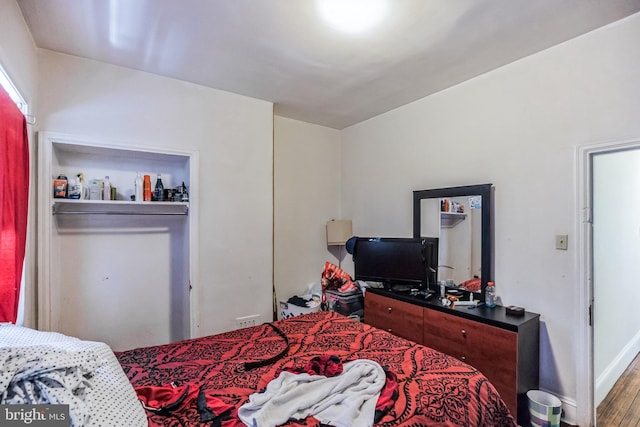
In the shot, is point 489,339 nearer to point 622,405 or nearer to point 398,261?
point 398,261

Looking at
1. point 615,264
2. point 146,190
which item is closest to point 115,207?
point 146,190

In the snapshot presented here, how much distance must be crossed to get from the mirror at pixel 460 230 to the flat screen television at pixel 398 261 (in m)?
0.10

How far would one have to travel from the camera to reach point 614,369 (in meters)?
2.74

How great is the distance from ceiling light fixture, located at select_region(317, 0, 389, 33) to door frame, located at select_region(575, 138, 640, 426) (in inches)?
65.0

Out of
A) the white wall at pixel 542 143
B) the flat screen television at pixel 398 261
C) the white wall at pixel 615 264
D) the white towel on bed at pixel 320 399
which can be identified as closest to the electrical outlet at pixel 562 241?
the white wall at pixel 542 143

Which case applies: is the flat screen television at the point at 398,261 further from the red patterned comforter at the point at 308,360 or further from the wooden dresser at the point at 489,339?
the red patterned comforter at the point at 308,360

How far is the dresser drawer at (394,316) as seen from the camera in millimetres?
2729

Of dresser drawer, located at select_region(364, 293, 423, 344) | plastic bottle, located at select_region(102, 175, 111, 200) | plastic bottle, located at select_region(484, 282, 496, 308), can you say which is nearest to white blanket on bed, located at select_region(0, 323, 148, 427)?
plastic bottle, located at select_region(102, 175, 111, 200)

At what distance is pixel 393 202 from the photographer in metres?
3.61

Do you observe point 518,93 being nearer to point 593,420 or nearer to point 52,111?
point 593,420

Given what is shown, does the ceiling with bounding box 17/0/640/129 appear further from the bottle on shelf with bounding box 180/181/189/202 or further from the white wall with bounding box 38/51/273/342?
the bottle on shelf with bounding box 180/181/189/202

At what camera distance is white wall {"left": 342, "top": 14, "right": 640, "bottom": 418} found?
205 centimetres

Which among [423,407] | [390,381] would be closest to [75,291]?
[390,381]

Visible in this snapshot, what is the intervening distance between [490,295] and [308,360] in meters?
1.64
